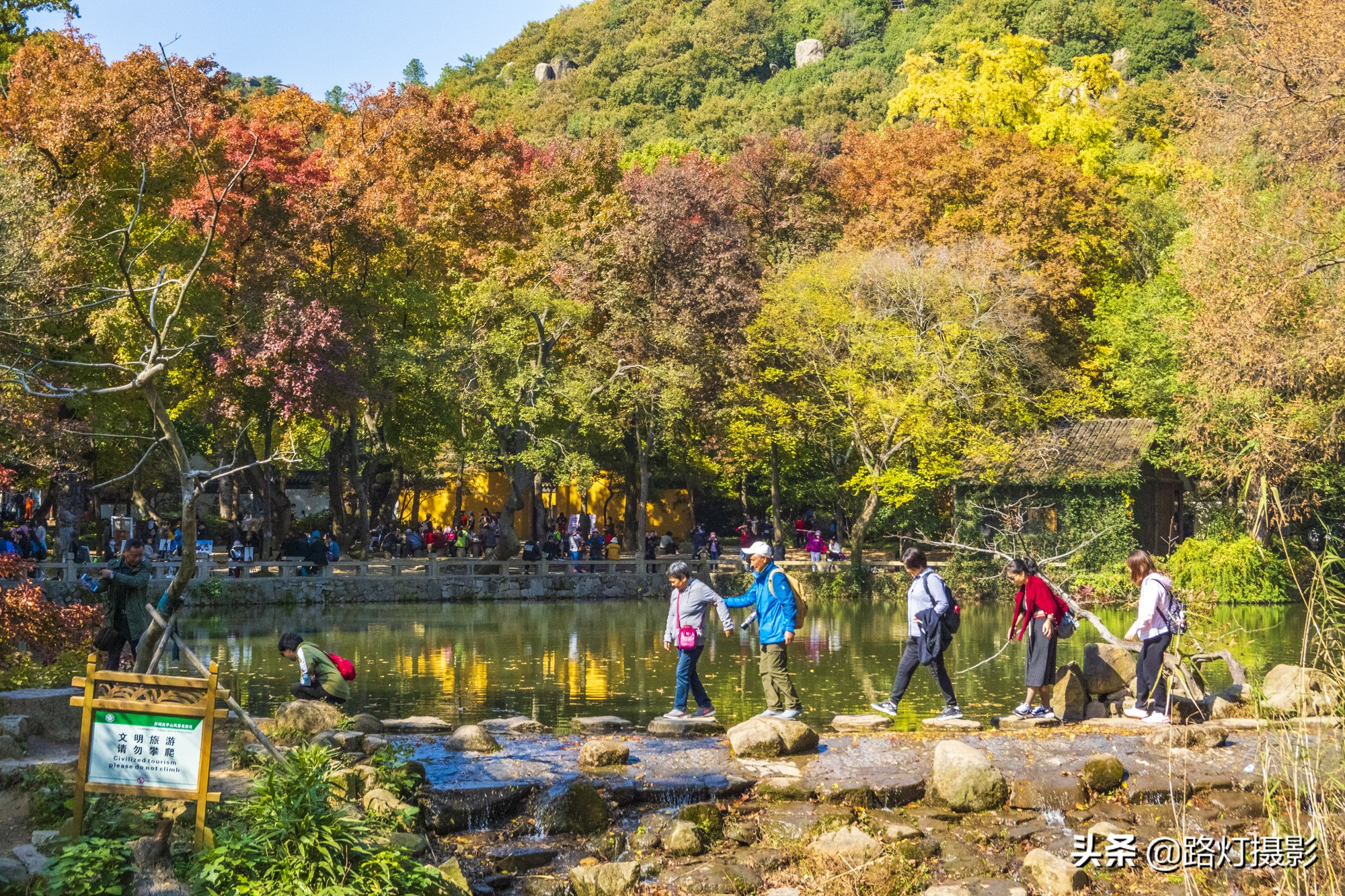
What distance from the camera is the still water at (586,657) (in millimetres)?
15102

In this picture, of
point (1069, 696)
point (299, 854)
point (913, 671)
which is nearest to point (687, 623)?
Answer: point (913, 671)

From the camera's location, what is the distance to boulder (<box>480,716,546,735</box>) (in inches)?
471

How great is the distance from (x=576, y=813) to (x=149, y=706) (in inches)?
141

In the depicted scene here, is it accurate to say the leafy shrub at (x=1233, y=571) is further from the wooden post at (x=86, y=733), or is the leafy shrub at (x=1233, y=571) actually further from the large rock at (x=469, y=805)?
the wooden post at (x=86, y=733)

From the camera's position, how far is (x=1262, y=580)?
29203 mm

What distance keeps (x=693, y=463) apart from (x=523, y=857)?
91.0ft

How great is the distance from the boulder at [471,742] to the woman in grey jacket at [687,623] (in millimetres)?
1921

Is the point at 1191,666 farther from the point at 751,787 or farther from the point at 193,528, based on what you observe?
the point at 193,528

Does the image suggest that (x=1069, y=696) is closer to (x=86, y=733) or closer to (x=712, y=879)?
(x=712, y=879)

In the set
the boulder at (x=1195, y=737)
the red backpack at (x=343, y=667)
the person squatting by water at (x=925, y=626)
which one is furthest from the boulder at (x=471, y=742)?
the boulder at (x=1195, y=737)

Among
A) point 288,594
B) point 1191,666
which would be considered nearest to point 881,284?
point 288,594

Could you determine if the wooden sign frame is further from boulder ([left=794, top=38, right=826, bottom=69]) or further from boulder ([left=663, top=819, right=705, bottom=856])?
boulder ([left=794, top=38, right=826, bottom=69])

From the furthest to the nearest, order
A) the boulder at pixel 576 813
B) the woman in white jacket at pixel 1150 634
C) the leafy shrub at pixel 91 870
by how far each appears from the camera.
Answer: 1. the woman in white jacket at pixel 1150 634
2. the boulder at pixel 576 813
3. the leafy shrub at pixel 91 870

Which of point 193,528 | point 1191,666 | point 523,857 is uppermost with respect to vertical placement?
point 193,528
